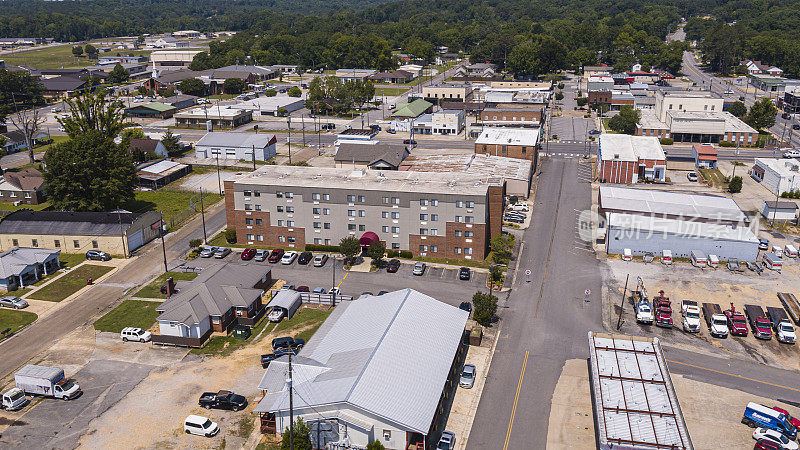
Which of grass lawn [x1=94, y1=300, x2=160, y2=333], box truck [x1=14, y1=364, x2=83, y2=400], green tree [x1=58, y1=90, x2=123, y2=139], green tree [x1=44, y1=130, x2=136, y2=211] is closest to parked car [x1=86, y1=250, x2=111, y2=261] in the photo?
A: green tree [x1=44, y1=130, x2=136, y2=211]

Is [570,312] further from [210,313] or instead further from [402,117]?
[402,117]

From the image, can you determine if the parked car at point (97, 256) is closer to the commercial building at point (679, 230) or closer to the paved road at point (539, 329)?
the paved road at point (539, 329)

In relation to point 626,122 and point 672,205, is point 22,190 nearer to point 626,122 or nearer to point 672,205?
point 672,205

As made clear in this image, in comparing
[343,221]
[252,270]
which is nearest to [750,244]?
[343,221]

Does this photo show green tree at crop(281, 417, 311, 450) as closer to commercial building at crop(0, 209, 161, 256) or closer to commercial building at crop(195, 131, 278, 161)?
commercial building at crop(0, 209, 161, 256)

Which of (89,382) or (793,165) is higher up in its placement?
(793,165)

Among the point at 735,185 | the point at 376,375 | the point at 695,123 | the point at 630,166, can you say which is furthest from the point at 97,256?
the point at 695,123
